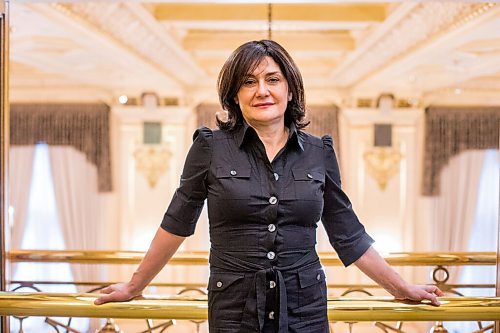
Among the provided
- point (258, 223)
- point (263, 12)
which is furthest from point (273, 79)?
point (263, 12)

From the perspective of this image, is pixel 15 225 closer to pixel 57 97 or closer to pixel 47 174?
pixel 47 174

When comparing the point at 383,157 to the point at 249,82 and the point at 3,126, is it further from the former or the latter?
the point at 249,82

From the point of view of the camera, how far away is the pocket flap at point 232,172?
1.89 metres

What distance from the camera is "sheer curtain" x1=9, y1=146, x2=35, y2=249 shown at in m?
10.7

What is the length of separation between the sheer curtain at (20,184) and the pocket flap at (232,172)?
30.2 ft

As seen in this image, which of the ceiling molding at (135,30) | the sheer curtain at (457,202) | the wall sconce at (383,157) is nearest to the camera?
the ceiling molding at (135,30)

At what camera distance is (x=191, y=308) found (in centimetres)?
225

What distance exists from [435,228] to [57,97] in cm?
556

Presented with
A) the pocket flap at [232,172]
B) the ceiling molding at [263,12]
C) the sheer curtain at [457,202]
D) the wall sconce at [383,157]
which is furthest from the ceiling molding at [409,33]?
the pocket flap at [232,172]

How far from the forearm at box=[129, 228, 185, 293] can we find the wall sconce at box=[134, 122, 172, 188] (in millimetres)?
8319

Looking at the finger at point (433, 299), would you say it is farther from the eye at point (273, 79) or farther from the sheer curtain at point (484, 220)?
the sheer curtain at point (484, 220)

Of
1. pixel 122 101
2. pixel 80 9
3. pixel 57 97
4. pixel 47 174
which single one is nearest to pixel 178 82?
pixel 122 101

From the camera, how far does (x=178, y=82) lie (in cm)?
1033

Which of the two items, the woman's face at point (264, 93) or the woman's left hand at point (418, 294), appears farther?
the woman's left hand at point (418, 294)
